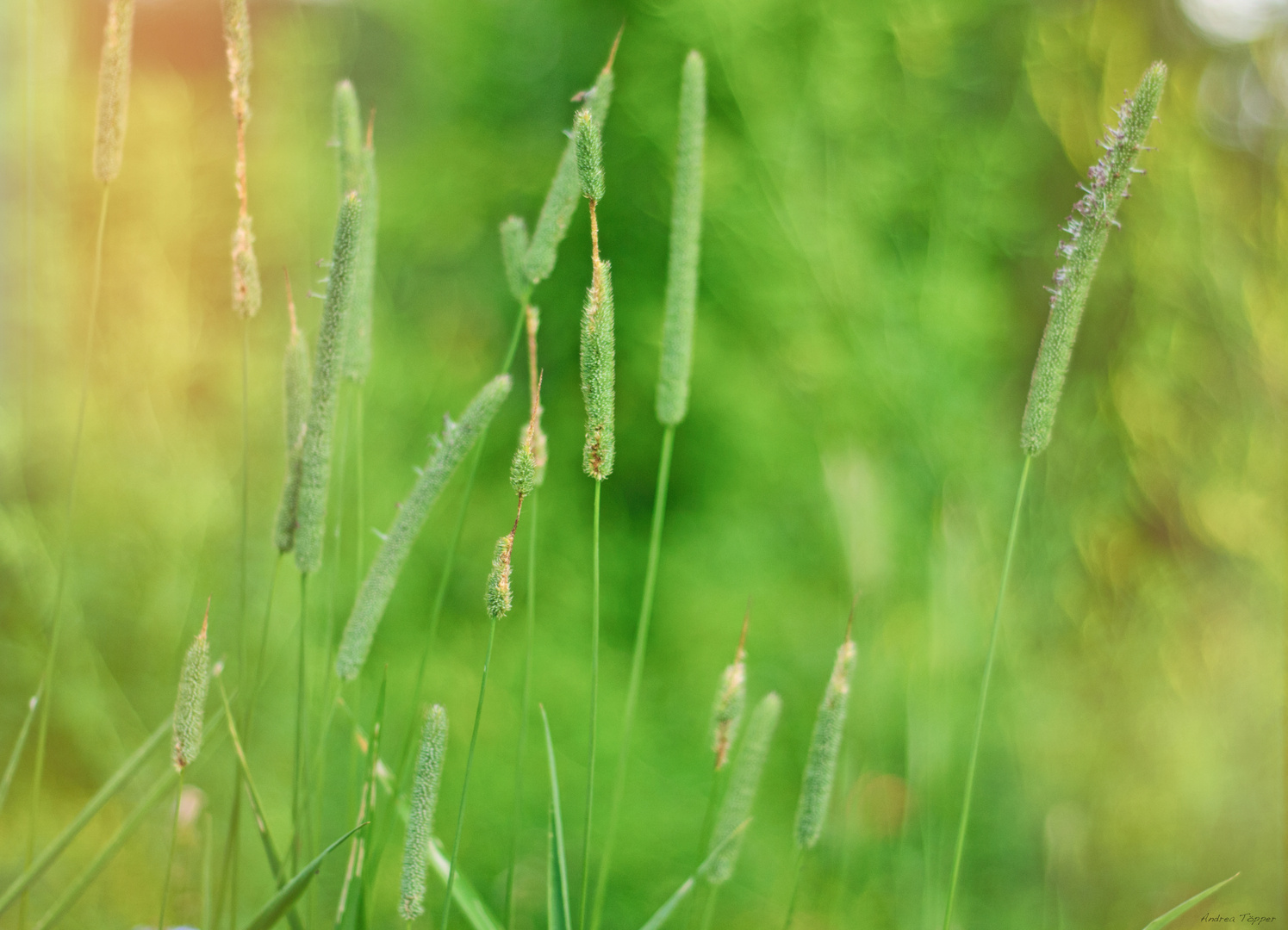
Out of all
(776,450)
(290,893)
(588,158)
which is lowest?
(290,893)

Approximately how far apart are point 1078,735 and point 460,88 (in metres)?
0.71

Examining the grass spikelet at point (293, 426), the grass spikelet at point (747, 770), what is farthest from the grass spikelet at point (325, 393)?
the grass spikelet at point (747, 770)

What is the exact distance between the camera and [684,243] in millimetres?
218

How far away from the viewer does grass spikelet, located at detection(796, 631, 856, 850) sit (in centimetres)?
20

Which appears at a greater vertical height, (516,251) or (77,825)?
(516,251)

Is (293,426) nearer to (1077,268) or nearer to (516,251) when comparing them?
(516,251)

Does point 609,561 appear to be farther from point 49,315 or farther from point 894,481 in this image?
point 49,315

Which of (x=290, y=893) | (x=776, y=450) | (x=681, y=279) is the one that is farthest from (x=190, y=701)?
(x=776, y=450)

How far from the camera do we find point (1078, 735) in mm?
667

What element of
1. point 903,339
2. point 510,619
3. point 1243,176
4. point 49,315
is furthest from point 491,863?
point 1243,176

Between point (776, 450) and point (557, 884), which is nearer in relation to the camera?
point (557, 884)

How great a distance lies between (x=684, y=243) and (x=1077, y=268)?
9cm

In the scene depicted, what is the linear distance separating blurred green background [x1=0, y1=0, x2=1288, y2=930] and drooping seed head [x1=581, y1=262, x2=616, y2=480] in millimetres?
407

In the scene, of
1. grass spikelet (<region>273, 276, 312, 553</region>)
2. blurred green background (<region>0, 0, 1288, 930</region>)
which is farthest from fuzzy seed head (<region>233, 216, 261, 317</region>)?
blurred green background (<region>0, 0, 1288, 930</region>)
